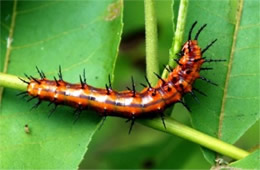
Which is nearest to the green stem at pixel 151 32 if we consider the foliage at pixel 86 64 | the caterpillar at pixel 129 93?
the foliage at pixel 86 64

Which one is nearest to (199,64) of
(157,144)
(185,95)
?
(185,95)

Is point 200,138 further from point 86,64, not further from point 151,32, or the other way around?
point 86,64

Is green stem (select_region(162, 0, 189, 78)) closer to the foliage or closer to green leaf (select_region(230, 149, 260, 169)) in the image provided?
the foliage

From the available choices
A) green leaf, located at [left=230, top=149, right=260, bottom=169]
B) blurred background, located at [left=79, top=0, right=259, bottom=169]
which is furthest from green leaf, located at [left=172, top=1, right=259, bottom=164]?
blurred background, located at [left=79, top=0, right=259, bottom=169]

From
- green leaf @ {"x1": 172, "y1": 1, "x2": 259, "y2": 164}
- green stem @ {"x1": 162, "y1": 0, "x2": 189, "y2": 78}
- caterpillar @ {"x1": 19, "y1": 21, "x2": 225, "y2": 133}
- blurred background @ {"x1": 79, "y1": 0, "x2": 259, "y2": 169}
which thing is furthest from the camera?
blurred background @ {"x1": 79, "y1": 0, "x2": 259, "y2": 169}

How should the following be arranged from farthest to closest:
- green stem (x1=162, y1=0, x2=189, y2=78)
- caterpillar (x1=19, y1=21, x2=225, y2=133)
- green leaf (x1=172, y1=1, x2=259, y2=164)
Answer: caterpillar (x1=19, y1=21, x2=225, y2=133)
green leaf (x1=172, y1=1, x2=259, y2=164)
green stem (x1=162, y1=0, x2=189, y2=78)

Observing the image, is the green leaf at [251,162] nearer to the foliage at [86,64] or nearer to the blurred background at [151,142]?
the foliage at [86,64]
